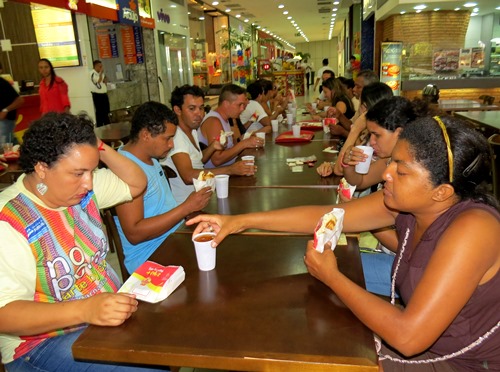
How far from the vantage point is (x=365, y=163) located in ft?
7.80

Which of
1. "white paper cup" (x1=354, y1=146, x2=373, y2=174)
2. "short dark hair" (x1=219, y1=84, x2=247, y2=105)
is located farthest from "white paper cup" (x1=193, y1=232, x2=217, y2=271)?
"short dark hair" (x1=219, y1=84, x2=247, y2=105)

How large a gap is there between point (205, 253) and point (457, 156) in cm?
88

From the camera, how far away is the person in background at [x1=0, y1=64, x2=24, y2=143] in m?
5.28

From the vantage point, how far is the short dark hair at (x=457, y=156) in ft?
3.82

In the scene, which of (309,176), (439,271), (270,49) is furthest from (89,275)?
(270,49)

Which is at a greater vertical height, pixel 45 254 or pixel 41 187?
pixel 41 187

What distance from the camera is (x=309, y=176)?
2.78m

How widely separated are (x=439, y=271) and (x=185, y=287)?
797mm

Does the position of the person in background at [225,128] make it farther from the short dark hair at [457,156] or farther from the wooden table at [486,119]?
the wooden table at [486,119]

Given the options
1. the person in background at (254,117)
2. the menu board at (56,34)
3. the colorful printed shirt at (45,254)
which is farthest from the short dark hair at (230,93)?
the menu board at (56,34)

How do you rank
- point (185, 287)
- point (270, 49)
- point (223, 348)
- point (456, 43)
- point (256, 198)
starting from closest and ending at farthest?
point (223, 348) → point (185, 287) → point (256, 198) → point (456, 43) → point (270, 49)

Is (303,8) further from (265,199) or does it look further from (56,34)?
(265,199)

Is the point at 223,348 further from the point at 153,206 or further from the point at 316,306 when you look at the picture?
the point at 153,206

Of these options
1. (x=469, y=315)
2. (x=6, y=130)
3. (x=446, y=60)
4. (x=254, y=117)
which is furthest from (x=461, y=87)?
(x=469, y=315)
